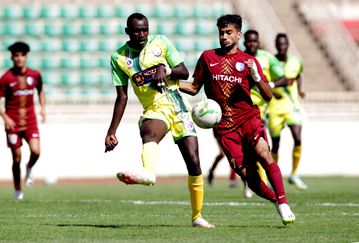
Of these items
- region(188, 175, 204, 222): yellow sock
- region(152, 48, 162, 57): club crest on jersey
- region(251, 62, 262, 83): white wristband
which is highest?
region(152, 48, 162, 57): club crest on jersey

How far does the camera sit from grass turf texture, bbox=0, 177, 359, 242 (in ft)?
31.4

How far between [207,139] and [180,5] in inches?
239

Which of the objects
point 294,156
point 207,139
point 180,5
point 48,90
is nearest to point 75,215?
point 294,156

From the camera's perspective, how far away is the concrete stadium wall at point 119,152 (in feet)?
80.2

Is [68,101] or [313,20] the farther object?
[313,20]

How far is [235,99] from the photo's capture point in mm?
10883

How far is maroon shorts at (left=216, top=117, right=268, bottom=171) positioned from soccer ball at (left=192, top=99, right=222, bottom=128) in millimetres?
427

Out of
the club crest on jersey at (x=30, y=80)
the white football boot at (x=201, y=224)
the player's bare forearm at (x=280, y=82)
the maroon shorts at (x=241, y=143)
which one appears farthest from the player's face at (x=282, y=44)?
the white football boot at (x=201, y=224)

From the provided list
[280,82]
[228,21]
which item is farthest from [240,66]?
[280,82]

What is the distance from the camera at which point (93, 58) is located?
28203 millimetres

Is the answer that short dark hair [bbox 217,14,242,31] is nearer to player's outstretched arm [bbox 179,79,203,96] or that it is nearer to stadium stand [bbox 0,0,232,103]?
player's outstretched arm [bbox 179,79,203,96]

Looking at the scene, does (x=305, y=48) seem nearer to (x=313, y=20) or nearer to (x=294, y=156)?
(x=313, y=20)

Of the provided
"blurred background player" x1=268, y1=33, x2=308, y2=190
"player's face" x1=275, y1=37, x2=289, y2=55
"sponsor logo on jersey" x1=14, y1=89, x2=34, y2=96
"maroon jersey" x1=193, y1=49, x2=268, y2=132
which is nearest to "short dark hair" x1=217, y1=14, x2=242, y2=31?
"maroon jersey" x1=193, y1=49, x2=268, y2=132

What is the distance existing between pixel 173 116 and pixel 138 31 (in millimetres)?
926
